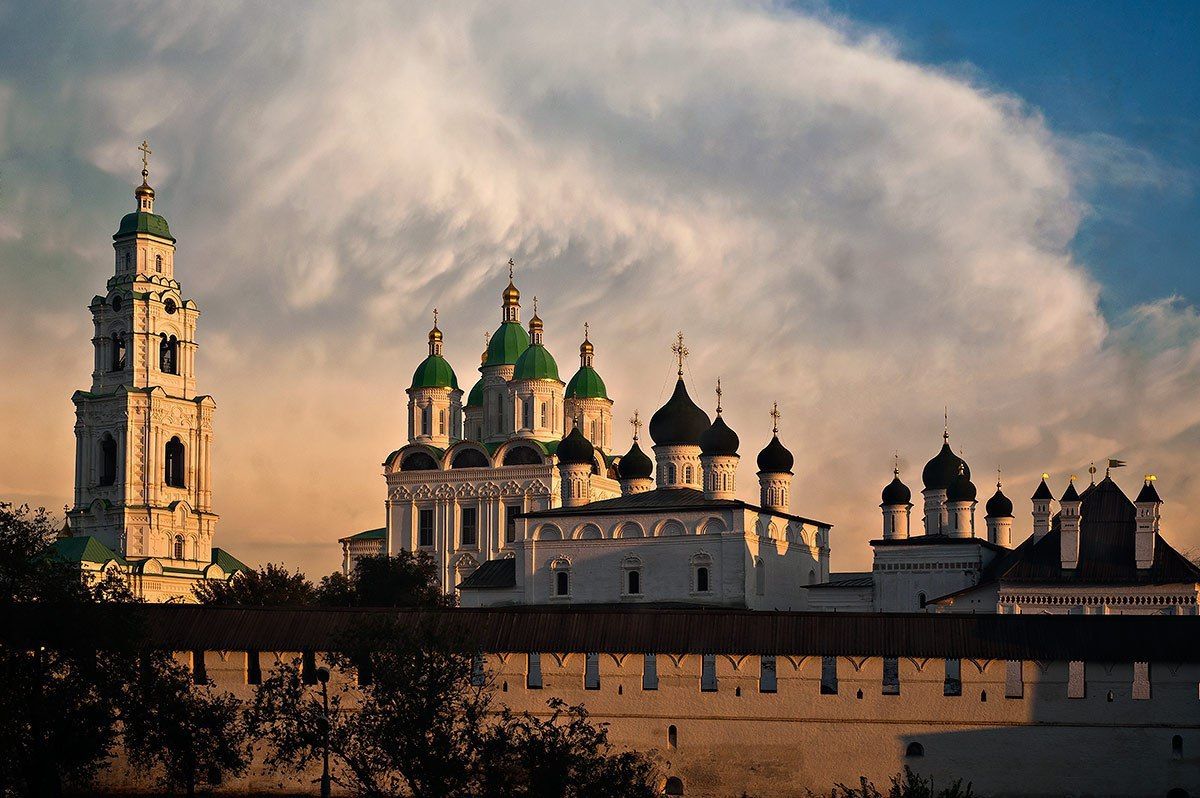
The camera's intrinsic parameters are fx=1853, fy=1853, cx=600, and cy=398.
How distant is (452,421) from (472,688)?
44553 millimetres

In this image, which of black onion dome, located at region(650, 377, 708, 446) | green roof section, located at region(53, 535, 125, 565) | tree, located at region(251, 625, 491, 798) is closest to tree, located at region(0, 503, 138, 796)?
tree, located at region(251, 625, 491, 798)

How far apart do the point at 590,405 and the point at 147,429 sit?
17804 millimetres

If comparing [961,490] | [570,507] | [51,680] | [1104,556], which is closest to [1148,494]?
[1104,556]

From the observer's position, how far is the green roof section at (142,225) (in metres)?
75.4

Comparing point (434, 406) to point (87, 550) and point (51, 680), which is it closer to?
point (87, 550)

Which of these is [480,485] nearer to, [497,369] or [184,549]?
[497,369]

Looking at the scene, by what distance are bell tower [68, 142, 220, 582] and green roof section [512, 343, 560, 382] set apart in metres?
14.5

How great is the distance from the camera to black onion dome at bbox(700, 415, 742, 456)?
5203 cm

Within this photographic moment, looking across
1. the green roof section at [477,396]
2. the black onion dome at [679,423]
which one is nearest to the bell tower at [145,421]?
the green roof section at [477,396]

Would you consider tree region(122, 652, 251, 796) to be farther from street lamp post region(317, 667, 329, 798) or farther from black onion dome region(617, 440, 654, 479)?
black onion dome region(617, 440, 654, 479)

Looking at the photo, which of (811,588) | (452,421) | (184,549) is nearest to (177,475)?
(184,549)

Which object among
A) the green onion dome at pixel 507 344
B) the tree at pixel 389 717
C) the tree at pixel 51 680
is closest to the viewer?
the tree at pixel 389 717

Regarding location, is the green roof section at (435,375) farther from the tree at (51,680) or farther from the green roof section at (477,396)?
the tree at (51,680)

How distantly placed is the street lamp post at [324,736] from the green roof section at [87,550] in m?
41.1
